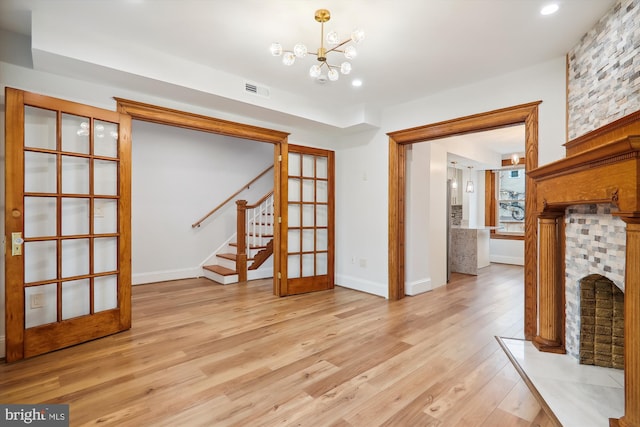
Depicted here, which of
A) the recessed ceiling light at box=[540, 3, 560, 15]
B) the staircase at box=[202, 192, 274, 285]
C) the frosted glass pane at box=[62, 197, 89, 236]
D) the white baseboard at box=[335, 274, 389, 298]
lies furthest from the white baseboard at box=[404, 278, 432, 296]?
the frosted glass pane at box=[62, 197, 89, 236]

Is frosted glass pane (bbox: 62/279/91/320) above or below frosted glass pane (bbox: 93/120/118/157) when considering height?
below

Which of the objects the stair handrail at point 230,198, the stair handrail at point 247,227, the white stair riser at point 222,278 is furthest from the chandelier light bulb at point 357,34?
the stair handrail at point 230,198

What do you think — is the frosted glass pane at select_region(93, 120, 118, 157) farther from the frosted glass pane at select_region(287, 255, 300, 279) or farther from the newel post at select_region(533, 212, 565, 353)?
the newel post at select_region(533, 212, 565, 353)

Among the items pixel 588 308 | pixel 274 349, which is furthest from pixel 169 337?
pixel 588 308

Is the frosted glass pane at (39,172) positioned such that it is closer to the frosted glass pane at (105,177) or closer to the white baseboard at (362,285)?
the frosted glass pane at (105,177)

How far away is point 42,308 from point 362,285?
11.8 feet

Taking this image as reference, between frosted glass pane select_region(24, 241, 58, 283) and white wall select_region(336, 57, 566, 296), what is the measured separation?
3502 mm

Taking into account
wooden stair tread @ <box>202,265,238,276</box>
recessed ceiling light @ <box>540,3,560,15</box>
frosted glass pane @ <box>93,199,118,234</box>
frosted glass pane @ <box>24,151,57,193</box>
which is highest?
recessed ceiling light @ <box>540,3,560,15</box>

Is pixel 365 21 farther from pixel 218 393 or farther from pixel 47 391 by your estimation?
pixel 47 391

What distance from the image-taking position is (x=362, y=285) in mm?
4598

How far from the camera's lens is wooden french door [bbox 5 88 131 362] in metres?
2.37

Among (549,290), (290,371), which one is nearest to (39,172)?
(290,371)

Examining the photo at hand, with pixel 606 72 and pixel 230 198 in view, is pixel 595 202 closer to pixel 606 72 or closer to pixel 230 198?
pixel 606 72

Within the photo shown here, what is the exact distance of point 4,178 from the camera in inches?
95.3
